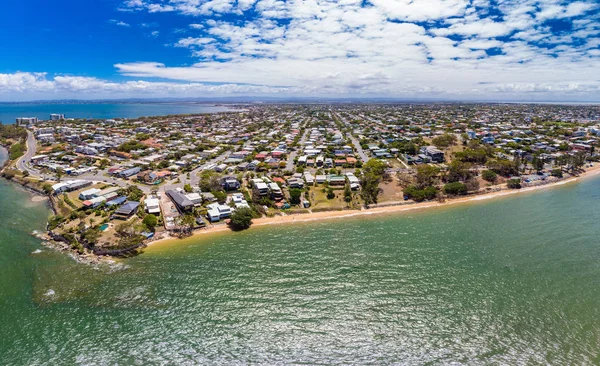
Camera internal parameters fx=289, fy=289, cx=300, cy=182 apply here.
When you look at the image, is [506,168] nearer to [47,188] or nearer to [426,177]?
[426,177]

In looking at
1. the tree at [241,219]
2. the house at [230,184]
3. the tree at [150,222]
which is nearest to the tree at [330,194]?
the tree at [241,219]

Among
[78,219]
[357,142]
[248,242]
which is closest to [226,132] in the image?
[357,142]

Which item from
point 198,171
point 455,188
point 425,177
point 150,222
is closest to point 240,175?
point 198,171

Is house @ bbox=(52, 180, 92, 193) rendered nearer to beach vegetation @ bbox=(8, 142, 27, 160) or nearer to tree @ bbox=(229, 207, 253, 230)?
tree @ bbox=(229, 207, 253, 230)

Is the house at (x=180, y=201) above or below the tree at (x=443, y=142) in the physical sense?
below

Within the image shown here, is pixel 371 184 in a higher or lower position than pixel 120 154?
lower

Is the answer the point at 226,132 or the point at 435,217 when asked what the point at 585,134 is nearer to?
the point at 435,217

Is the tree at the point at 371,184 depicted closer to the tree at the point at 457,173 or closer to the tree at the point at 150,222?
the tree at the point at 457,173

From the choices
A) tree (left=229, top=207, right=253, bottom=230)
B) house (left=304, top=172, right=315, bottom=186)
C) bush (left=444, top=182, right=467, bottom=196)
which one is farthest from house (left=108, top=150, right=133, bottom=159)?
bush (left=444, top=182, right=467, bottom=196)
